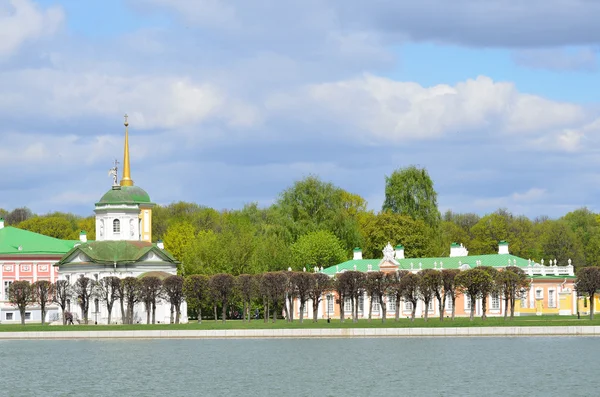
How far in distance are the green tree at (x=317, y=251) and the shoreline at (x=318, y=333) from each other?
25.3m

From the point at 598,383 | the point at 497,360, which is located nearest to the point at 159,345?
the point at 497,360

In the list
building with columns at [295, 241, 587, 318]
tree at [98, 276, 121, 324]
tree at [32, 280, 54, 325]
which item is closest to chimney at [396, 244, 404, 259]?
building with columns at [295, 241, 587, 318]

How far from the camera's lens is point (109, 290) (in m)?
98.7

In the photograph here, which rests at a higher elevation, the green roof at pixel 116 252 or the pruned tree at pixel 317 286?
the green roof at pixel 116 252

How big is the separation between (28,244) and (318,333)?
46.8 meters

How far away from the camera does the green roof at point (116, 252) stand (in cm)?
10219

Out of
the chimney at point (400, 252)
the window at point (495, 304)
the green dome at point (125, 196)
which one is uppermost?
the green dome at point (125, 196)

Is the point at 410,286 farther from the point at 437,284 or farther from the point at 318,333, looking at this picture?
the point at 318,333

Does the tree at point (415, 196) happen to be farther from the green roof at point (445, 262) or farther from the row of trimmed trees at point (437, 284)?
the row of trimmed trees at point (437, 284)

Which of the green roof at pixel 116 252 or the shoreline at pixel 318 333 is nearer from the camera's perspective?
the shoreline at pixel 318 333

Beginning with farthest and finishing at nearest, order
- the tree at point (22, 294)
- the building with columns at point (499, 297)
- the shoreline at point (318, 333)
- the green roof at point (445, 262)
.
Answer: the tree at point (22, 294)
the green roof at point (445, 262)
the building with columns at point (499, 297)
the shoreline at point (318, 333)

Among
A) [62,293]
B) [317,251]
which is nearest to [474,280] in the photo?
[317,251]

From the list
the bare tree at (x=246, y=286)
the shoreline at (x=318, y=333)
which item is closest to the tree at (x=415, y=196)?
the bare tree at (x=246, y=286)

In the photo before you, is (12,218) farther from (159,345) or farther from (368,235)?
(159,345)
